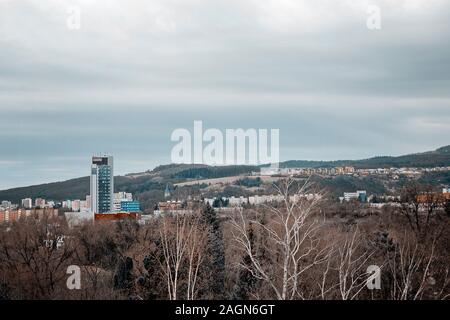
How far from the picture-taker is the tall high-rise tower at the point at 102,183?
9281cm

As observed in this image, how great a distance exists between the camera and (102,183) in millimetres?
98125

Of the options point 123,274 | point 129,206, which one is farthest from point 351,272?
point 129,206

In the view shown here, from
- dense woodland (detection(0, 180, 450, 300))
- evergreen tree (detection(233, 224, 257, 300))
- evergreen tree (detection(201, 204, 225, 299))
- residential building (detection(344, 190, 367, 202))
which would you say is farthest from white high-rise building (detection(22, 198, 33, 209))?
evergreen tree (detection(233, 224, 257, 300))

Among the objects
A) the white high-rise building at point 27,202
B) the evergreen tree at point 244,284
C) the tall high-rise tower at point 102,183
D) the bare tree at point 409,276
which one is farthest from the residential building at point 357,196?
the evergreen tree at point 244,284

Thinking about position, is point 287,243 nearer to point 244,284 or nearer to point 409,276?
point 409,276

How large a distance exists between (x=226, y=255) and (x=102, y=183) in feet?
195

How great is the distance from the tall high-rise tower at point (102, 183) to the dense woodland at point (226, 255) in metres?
35.8

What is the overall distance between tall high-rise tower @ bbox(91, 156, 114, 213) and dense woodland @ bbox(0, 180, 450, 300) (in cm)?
3583

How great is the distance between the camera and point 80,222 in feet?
218

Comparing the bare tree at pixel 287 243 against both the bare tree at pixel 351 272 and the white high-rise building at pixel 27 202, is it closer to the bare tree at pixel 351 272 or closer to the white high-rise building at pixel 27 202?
the bare tree at pixel 351 272
